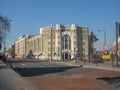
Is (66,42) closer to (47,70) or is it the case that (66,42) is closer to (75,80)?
(47,70)

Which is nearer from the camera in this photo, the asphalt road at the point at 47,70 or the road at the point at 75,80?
the road at the point at 75,80

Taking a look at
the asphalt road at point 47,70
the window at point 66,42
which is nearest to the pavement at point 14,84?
the asphalt road at point 47,70

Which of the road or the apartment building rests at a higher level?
the apartment building

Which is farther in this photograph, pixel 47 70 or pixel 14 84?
pixel 47 70

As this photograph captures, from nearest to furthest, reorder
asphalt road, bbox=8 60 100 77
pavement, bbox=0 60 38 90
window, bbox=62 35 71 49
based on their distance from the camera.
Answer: pavement, bbox=0 60 38 90, asphalt road, bbox=8 60 100 77, window, bbox=62 35 71 49

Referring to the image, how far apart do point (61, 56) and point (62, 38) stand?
1087 centimetres

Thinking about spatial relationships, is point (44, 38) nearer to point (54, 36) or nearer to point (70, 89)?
point (54, 36)

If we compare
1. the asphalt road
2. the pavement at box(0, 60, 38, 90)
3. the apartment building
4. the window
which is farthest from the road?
the window

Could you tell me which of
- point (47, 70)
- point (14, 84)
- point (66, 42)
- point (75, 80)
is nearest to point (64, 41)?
point (66, 42)

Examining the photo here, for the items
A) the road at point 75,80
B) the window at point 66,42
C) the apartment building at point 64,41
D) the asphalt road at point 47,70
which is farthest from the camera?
the window at point 66,42

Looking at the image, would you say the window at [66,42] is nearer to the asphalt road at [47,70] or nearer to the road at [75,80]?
the asphalt road at [47,70]

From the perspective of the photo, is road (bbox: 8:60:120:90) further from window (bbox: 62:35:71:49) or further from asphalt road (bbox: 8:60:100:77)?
window (bbox: 62:35:71:49)

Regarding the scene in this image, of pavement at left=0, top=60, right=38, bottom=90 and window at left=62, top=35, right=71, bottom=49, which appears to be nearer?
pavement at left=0, top=60, right=38, bottom=90

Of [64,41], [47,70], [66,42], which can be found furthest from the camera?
[66,42]
